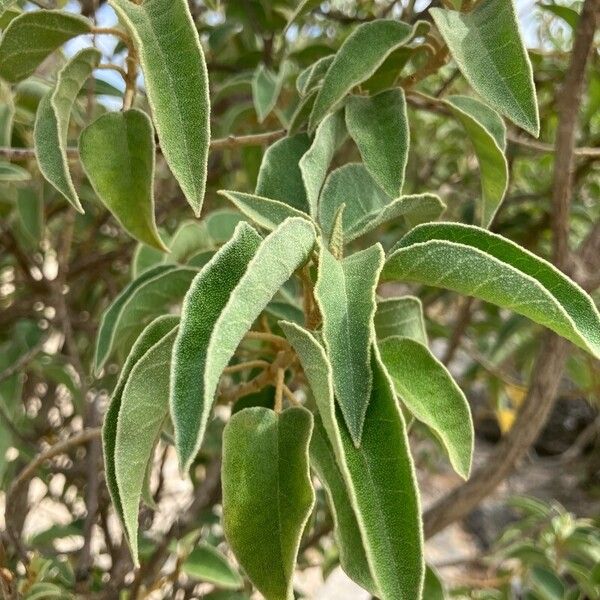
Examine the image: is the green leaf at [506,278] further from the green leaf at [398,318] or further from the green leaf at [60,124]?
the green leaf at [60,124]

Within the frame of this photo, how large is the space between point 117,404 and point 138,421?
28mm

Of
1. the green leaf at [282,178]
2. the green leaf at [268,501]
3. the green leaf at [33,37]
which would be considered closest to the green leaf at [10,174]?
the green leaf at [33,37]

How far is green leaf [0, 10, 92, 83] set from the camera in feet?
1.73

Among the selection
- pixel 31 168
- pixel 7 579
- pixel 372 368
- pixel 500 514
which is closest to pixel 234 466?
pixel 372 368

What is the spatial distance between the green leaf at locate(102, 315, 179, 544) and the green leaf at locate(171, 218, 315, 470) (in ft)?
0.33

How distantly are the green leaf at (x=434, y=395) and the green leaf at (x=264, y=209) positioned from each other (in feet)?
0.37

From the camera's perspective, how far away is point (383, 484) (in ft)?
1.26

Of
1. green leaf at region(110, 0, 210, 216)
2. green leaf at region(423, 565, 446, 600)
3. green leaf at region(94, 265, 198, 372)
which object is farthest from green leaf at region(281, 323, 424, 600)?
green leaf at region(423, 565, 446, 600)

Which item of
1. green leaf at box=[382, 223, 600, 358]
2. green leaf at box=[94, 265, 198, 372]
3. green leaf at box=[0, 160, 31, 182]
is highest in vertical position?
green leaf at box=[382, 223, 600, 358]

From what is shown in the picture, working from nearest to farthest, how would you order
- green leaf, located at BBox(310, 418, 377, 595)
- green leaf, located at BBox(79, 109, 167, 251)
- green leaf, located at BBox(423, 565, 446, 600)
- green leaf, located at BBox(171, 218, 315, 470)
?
green leaf, located at BBox(171, 218, 315, 470) < green leaf, located at BBox(310, 418, 377, 595) < green leaf, located at BBox(79, 109, 167, 251) < green leaf, located at BBox(423, 565, 446, 600)

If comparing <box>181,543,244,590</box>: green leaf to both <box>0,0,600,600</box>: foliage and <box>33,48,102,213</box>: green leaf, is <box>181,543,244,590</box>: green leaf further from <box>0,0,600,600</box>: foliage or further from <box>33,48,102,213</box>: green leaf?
<box>33,48,102,213</box>: green leaf

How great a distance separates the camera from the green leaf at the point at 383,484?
37 centimetres

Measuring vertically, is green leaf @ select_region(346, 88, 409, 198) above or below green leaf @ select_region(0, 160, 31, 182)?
above

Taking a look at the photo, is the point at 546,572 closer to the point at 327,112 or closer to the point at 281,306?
the point at 281,306
